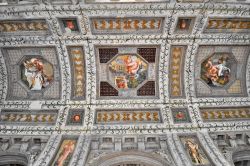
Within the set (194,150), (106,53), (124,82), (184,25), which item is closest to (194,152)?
(194,150)

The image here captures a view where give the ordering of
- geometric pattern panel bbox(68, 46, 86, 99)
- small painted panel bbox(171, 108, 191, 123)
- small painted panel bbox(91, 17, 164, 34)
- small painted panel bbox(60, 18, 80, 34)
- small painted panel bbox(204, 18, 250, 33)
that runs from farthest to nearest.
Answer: geometric pattern panel bbox(68, 46, 86, 99), small painted panel bbox(171, 108, 191, 123), small painted panel bbox(204, 18, 250, 33), small painted panel bbox(91, 17, 164, 34), small painted panel bbox(60, 18, 80, 34)

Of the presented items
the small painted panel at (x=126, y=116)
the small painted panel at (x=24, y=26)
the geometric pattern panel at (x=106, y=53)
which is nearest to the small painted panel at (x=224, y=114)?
the small painted panel at (x=126, y=116)

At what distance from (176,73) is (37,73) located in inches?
239

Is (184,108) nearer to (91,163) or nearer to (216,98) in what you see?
(216,98)

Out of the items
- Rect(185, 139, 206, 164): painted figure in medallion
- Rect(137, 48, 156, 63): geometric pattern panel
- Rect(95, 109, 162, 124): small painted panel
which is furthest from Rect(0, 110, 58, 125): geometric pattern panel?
Rect(185, 139, 206, 164): painted figure in medallion

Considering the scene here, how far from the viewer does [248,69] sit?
1338 cm

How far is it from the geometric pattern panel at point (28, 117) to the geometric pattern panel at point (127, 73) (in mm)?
2242

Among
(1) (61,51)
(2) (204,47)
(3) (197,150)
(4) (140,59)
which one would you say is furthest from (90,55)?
(3) (197,150)

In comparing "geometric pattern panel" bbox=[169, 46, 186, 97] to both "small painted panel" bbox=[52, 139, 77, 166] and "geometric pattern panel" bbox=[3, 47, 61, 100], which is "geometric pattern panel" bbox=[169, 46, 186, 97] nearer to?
"small painted panel" bbox=[52, 139, 77, 166]

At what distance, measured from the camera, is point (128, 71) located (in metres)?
13.2

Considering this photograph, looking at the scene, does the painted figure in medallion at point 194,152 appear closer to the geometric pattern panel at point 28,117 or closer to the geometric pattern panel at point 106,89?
the geometric pattern panel at point 106,89

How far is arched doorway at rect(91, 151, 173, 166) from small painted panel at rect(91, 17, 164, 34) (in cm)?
494

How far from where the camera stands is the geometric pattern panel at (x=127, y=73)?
12.9 m

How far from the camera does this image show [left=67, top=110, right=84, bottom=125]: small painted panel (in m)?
12.4
